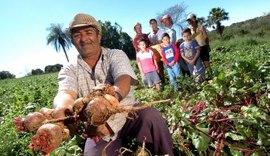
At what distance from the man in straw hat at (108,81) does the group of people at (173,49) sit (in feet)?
10.6

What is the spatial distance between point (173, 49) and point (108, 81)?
13.4 feet

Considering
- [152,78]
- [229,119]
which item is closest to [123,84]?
[229,119]

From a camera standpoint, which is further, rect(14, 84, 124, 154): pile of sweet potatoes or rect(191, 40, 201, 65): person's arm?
rect(191, 40, 201, 65): person's arm

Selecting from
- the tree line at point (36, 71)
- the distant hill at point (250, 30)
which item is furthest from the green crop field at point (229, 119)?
the tree line at point (36, 71)

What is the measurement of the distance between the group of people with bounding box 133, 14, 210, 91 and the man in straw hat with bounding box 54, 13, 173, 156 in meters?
3.24

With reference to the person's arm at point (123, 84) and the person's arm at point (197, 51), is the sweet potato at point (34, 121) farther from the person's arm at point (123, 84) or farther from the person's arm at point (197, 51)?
the person's arm at point (197, 51)

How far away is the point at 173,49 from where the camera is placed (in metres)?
6.54

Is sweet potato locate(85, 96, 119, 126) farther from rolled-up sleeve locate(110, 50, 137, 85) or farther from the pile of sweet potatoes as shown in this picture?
rolled-up sleeve locate(110, 50, 137, 85)

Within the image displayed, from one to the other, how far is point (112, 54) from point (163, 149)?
2.60ft

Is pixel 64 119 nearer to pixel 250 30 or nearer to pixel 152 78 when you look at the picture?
pixel 152 78

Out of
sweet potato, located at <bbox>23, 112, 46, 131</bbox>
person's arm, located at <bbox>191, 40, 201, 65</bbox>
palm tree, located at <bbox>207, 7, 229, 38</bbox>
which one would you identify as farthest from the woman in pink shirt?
palm tree, located at <bbox>207, 7, 229, 38</bbox>

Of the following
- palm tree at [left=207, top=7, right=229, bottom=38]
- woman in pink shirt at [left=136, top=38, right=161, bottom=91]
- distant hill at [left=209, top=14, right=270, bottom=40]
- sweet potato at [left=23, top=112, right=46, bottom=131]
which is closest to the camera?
sweet potato at [left=23, top=112, right=46, bottom=131]

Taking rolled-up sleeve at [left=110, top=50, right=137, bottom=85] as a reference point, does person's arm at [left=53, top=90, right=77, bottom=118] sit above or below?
below

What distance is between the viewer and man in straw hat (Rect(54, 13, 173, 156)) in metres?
2.24
